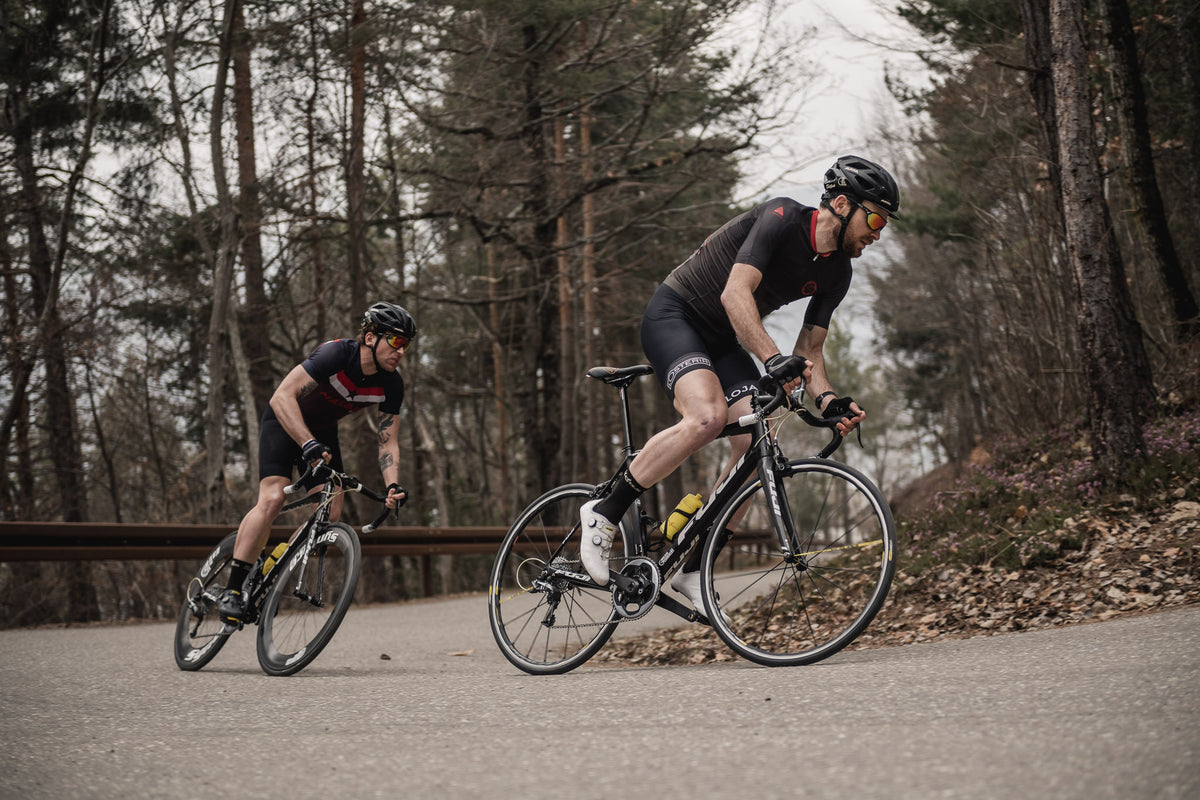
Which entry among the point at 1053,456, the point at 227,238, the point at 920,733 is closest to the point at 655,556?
the point at 920,733

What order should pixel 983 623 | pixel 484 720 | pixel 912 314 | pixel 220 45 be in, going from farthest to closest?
pixel 912 314 < pixel 220 45 < pixel 983 623 < pixel 484 720

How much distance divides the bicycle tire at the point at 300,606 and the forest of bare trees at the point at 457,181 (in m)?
5.57

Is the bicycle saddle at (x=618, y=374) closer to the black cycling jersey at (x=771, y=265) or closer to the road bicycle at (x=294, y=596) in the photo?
the black cycling jersey at (x=771, y=265)

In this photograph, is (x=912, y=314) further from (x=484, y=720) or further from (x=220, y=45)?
(x=484, y=720)

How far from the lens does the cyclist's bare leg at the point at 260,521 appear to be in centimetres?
625

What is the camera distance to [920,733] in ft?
9.30

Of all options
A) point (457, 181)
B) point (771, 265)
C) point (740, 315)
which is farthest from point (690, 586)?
point (457, 181)

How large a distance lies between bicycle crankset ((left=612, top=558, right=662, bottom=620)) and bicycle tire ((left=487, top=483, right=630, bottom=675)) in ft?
0.46

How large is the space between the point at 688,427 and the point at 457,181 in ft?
37.7

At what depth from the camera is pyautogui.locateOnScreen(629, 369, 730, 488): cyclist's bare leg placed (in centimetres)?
463

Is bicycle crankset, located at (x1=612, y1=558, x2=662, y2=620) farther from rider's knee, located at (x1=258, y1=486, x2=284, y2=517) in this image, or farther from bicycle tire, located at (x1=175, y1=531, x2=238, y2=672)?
bicycle tire, located at (x1=175, y1=531, x2=238, y2=672)

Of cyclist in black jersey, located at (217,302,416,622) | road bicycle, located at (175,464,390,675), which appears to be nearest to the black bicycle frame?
road bicycle, located at (175,464,390,675)

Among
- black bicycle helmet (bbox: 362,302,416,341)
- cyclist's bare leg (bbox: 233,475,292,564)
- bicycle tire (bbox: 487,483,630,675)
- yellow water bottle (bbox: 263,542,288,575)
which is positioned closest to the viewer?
bicycle tire (bbox: 487,483,630,675)

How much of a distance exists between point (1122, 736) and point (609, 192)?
17.0 m
